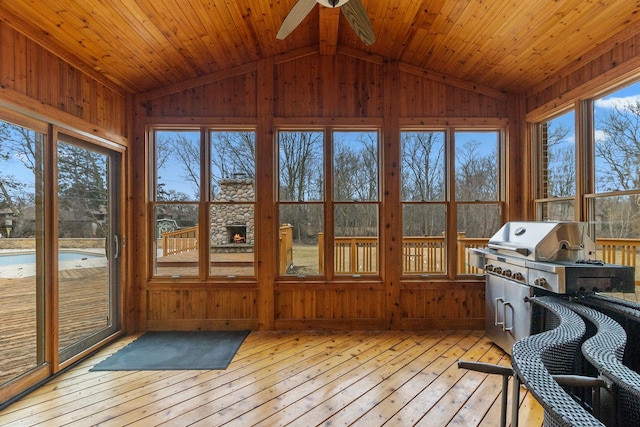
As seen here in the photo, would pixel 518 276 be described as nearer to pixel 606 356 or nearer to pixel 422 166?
pixel 606 356

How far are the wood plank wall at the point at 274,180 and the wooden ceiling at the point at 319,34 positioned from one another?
218 millimetres

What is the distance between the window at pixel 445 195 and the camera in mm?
4066

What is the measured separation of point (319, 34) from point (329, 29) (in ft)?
0.76

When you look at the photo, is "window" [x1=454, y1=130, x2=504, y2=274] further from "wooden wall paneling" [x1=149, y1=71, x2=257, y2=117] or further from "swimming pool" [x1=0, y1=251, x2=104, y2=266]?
"swimming pool" [x1=0, y1=251, x2=104, y2=266]

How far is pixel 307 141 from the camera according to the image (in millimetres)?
4078

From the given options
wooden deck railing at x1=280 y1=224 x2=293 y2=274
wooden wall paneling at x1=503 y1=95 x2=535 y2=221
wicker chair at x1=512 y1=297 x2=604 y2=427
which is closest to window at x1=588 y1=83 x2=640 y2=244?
wooden wall paneling at x1=503 y1=95 x2=535 y2=221

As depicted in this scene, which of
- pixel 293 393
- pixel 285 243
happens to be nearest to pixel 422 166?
pixel 285 243

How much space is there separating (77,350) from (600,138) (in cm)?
566

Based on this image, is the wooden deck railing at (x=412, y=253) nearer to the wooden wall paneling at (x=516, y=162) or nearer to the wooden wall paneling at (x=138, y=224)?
the wooden wall paneling at (x=516, y=162)

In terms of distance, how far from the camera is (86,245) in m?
3.28

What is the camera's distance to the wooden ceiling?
2545 mm

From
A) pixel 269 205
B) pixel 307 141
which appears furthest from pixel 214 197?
pixel 307 141

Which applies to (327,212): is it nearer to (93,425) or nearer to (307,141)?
(307,141)

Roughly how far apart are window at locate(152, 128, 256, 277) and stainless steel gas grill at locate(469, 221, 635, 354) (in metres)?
2.91
